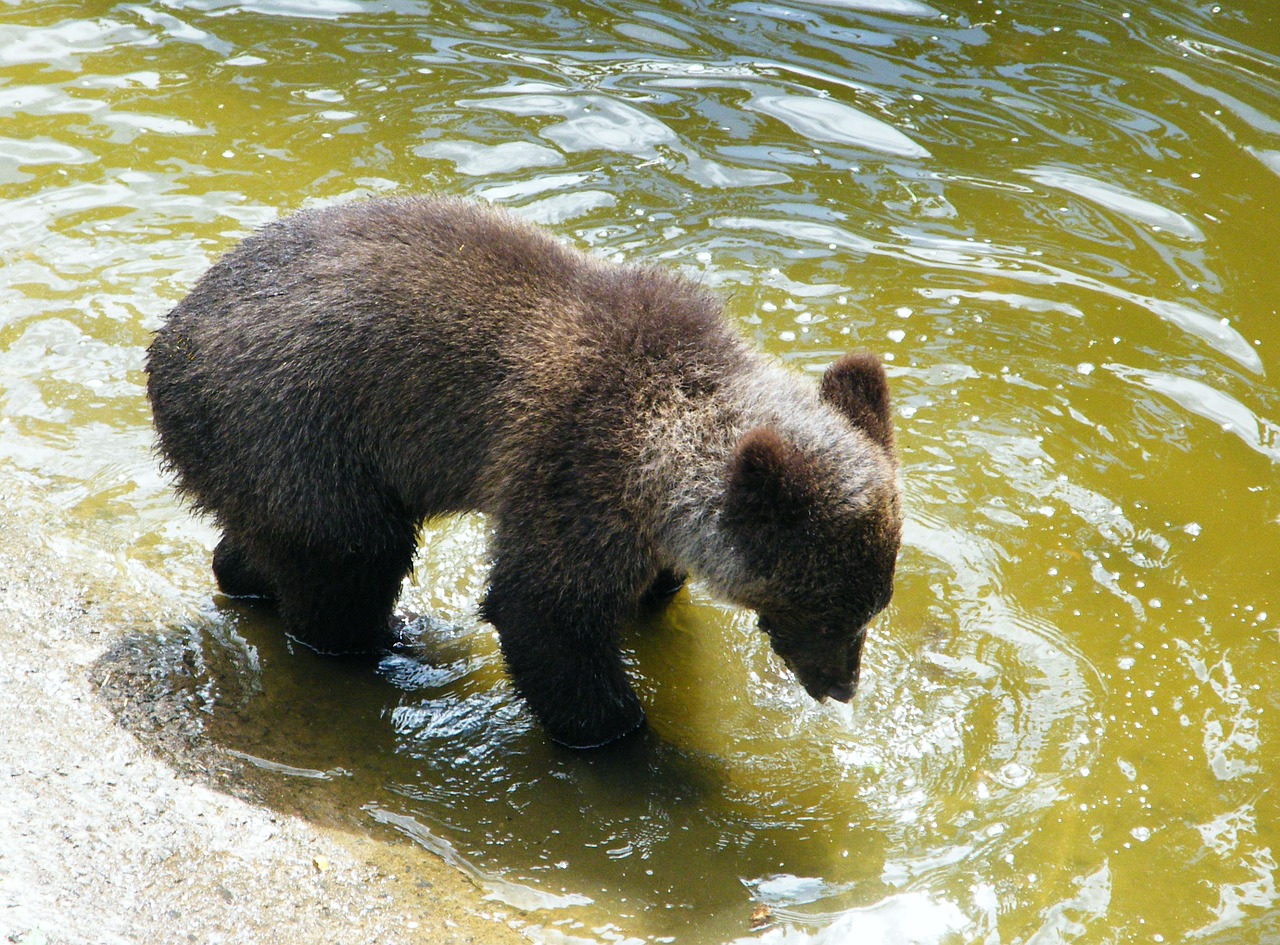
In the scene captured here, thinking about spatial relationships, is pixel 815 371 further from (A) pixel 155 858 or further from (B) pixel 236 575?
(A) pixel 155 858

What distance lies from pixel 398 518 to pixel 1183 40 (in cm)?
911

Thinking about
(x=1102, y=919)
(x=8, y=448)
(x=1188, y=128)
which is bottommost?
(x=8, y=448)

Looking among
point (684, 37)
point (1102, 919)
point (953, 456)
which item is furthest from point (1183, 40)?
point (1102, 919)

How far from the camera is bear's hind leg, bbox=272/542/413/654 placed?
20.2ft

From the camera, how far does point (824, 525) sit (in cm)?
532

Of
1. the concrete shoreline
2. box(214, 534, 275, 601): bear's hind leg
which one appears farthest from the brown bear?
the concrete shoreline

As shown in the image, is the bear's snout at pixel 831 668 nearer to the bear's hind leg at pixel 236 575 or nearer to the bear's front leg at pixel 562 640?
the bear's front leg at pixel 562 640

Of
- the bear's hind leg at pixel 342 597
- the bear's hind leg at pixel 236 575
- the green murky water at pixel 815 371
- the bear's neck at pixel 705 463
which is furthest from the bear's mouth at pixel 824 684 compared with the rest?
the bear's hind leg at pixel 236 575

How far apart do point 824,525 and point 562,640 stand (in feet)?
4.49

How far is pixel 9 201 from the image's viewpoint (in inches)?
380

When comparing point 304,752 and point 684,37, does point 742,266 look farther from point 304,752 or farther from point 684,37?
point 304,752

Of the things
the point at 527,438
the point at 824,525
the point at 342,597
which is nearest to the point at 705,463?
the point at 824,525

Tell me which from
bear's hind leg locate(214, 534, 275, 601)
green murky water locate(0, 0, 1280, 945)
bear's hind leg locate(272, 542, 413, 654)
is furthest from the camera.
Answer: bear's hind leg locate(214, 534, 275, 601)

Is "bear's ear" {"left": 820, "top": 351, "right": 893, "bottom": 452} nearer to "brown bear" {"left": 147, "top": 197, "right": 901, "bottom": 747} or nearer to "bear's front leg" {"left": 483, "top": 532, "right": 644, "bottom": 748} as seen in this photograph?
"brown bear" {"left": 147, "top": 197, "right": 901, "bottom": 747}
